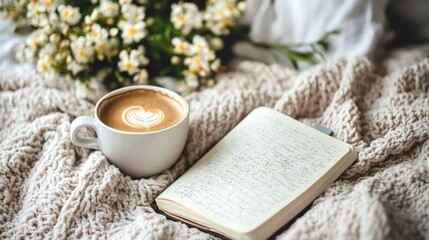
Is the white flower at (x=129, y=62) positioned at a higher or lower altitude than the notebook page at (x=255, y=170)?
higher

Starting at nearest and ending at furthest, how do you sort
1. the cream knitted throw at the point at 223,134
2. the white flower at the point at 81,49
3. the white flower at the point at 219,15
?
the cream knitted throw at the point at 223,134, the white flower at the point at 81,49, the white flower at the point at 219,15

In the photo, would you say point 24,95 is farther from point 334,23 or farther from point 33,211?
point 334,23

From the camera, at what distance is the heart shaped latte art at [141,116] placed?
2.37ft

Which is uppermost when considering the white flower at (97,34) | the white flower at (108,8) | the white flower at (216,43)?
the white flower at (108,8)

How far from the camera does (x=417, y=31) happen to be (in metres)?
1.06

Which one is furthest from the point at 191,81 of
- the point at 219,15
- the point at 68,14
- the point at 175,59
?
the point at 68,14

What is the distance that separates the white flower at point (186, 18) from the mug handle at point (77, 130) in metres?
0.31

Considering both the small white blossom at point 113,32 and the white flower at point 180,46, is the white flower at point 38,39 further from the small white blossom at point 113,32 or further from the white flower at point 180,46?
the white flower at point 180,46

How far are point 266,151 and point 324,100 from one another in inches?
7.4

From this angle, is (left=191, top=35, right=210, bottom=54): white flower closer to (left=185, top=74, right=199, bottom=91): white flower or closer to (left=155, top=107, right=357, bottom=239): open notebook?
(left=185, top=74, right=199, bottom=91): white flower

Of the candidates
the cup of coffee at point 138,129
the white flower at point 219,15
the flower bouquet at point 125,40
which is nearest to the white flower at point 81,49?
the flower bouquet at point 125,40

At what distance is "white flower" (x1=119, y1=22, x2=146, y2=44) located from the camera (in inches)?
34.2

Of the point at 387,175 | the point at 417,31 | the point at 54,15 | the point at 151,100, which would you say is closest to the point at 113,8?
the point at 54,15

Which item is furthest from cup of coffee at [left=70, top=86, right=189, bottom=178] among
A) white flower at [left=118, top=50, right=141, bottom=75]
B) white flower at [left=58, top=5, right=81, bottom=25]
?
white flower at [left=58, top=5, right=81, bottom=25]
